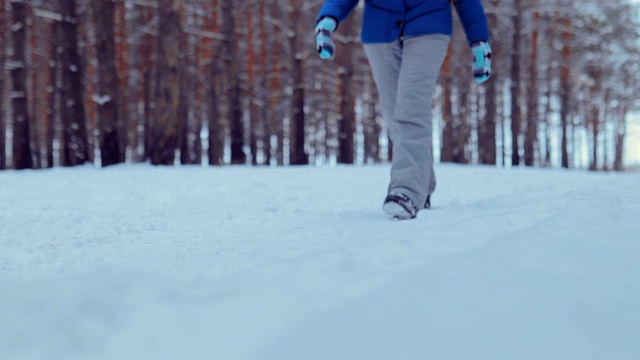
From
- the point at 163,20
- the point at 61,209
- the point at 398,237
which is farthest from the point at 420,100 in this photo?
the point at 163,20

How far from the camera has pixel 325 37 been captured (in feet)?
11.6

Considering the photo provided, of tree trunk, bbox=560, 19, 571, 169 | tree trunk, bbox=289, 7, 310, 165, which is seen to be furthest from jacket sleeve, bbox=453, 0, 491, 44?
tree trunk, bbox=560, 19, 571, 169

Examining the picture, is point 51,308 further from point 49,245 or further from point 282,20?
point 282,20

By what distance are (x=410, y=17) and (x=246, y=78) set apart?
1501 cm

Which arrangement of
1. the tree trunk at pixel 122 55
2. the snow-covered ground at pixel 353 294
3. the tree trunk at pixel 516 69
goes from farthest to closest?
the tree trunk at pixel 122 55
the tree trunk at pixel 516 69
the snow-covered ground at pixel 353 294

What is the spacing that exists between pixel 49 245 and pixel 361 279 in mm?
1729

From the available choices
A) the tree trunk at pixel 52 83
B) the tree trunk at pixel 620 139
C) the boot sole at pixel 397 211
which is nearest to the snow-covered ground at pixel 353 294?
the boot sole at pixel 397 211

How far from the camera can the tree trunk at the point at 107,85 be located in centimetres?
934

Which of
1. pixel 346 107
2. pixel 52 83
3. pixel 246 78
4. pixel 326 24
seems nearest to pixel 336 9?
pixel 326 24

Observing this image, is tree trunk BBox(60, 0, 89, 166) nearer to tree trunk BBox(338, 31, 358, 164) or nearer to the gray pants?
tree trunk BBox(338, 31, 358, 164)

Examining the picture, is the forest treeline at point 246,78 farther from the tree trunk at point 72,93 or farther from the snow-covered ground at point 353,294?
the snow-covered ground at point 353,294

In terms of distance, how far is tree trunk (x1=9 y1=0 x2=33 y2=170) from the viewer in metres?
9.34

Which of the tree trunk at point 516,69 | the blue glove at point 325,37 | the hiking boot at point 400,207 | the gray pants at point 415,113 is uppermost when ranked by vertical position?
the tree trunk at point 516,69

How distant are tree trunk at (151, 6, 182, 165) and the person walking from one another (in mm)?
6508
